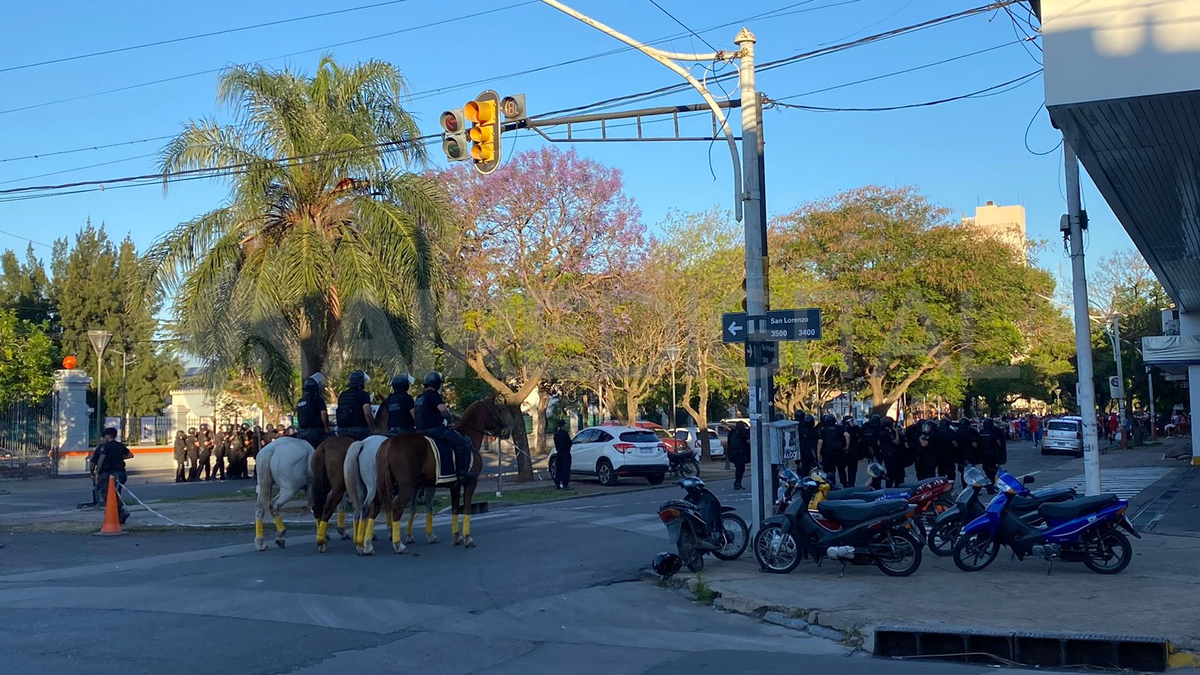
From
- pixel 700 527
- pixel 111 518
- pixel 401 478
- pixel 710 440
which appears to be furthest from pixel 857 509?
pixel 710 440

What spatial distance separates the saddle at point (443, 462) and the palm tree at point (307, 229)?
634 cm

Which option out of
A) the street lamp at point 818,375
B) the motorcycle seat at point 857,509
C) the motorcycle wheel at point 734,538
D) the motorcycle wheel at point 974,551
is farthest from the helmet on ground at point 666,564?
the street lamp at point 818,375

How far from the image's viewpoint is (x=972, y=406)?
83.2 meters

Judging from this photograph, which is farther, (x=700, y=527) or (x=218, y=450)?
(x=218, y=450)

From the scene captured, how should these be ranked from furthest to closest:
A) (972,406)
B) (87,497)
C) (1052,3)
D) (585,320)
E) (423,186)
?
1. (972,406)
2. (585,320)
3. (87,497)
4. (423,186)
5. (1052,3)

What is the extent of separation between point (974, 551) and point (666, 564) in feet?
11.8

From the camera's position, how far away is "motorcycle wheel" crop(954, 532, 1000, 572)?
12.5m

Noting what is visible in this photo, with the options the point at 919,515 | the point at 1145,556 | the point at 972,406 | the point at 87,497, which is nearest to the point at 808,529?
the point at 919,515

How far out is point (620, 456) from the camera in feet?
93.9

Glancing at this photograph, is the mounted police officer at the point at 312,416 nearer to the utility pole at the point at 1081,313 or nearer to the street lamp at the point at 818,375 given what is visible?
the utility pole at the point at 1081,313

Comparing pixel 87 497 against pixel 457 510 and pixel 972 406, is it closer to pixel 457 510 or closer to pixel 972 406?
pixel 457 510

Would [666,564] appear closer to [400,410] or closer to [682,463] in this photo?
[400,410]

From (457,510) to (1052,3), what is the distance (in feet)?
32.7

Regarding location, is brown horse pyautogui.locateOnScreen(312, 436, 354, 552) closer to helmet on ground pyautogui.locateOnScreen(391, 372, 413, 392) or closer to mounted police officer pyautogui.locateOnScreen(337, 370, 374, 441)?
mounted police officer pyautogui.locateOnScreen(337, 370, 374, 441)
